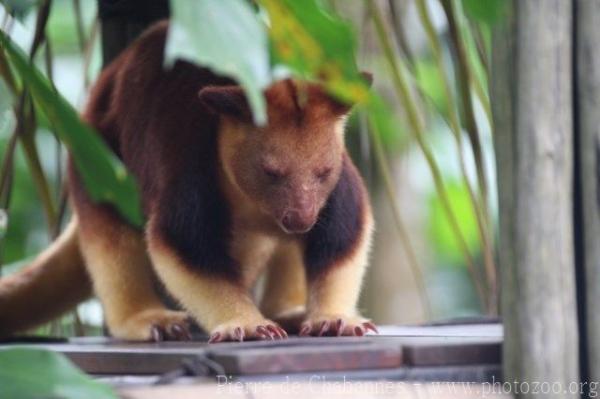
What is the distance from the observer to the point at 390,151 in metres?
4.40

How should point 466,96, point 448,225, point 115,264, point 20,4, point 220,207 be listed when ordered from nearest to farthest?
point 20,4 < point 466,96 < point 220,207 < point 115,264 < point 448,225

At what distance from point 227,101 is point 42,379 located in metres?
1.74

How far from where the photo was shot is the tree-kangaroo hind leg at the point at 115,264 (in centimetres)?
321

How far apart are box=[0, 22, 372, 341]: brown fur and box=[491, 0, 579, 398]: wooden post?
2.69 feet

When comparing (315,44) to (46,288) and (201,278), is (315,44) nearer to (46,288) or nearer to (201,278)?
(201,278)

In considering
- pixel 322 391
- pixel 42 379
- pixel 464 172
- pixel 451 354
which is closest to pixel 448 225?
pixel 464 172

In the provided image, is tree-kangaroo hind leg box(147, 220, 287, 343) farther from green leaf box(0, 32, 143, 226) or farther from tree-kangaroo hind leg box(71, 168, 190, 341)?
green leaf box(0, 32, 143, 226)

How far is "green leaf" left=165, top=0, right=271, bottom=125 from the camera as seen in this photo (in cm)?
97

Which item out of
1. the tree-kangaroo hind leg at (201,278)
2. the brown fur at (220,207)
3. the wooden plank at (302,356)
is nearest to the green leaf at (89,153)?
the wooden plank at (302,356)

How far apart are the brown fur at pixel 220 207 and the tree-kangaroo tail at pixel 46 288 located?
0.74 feet

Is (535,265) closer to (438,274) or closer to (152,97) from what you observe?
(152,97)

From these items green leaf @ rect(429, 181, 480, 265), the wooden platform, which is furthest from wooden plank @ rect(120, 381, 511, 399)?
green leaf @ rect(429, 181, 480, 265)

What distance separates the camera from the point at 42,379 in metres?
1.26

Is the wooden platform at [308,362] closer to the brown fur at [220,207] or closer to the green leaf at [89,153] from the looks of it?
the brown fur at [220,207]
